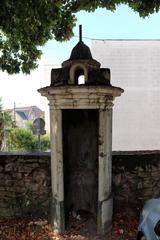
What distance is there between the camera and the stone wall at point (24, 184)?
6801 millimetres

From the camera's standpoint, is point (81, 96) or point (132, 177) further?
point (132, 177)

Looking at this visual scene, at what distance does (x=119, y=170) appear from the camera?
22.7 ft

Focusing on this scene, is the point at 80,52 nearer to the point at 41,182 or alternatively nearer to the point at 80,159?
the point at 80,159

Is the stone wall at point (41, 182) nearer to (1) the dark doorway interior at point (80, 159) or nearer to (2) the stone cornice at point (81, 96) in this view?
(1) the dark doorway interior at point (80, 159)

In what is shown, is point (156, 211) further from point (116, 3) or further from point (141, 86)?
point (141, 86)

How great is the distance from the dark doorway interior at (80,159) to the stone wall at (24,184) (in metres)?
0.42

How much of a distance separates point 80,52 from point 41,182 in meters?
2.57

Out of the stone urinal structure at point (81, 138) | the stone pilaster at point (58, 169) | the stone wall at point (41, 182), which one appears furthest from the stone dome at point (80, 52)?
the stone wall at point (41, 182)

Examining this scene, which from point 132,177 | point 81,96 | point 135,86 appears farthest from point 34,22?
point 135,86

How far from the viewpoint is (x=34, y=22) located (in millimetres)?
6410

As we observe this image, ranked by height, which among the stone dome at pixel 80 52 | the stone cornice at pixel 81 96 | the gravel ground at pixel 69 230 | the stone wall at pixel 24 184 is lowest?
the gravel ground at pixel 69 230

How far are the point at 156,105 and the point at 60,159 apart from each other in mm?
20256

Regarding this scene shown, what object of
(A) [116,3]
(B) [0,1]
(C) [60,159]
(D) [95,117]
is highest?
(A) [116,3]

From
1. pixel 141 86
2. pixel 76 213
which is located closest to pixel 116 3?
pixel 76 213
